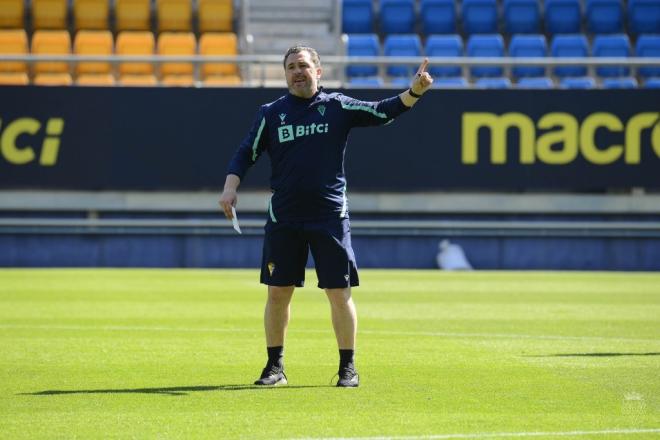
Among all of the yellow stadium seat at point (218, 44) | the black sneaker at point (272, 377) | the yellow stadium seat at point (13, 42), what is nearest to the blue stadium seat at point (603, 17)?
the yellow stadium seat at point (218, 44)

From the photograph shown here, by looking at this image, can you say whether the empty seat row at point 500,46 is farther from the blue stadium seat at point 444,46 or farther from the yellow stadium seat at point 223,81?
the yellow stadium seat at point 223,81

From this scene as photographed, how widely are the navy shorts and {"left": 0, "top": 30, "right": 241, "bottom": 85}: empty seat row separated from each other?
15.3 metres

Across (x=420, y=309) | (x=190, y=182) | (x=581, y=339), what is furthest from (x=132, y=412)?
(x=190, y=182)

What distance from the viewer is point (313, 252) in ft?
25.6

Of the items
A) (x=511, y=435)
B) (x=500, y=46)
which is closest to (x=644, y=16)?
(x=500, y=46)

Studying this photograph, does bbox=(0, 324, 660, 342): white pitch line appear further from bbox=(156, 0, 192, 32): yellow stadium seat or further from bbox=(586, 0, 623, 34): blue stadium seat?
bbox=(586, 0, 623, 34): blue stadium seat

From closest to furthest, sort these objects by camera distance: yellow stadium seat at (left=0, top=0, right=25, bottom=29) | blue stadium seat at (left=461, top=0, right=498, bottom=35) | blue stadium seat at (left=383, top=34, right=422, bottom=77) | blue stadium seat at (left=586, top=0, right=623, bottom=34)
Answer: blue stadium seat at (left=383, top=34, right=422, bottom=77) < yellow stadium seat at (left=0, top=0, right=25, bottom=29) < blue stadium seat at (left=461, top=0, right=498, bottom=35) < blue stadium seat at (left=586, top=0, right=623, bottom=34)

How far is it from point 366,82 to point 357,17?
4848mm

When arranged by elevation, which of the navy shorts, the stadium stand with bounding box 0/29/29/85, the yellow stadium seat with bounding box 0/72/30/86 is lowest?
the navy shorts

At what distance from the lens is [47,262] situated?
23000mm

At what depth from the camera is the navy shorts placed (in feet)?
25.2

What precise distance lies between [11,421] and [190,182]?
54.5ft

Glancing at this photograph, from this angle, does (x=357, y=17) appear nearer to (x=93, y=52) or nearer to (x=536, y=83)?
(x=536, y=83)

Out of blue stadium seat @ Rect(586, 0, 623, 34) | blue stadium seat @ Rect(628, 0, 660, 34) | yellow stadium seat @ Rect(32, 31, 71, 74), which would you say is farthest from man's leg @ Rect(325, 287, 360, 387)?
blue stadium seat @ Rect(628, 0, 660, 34)
